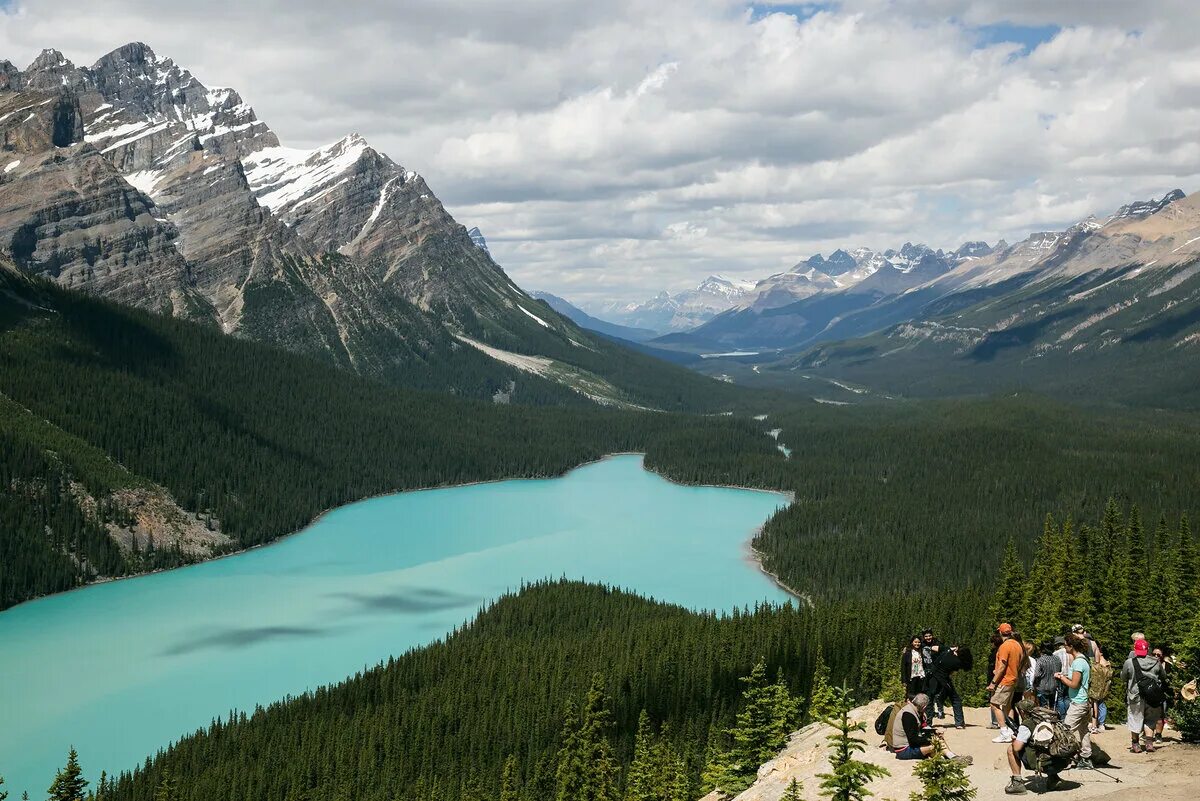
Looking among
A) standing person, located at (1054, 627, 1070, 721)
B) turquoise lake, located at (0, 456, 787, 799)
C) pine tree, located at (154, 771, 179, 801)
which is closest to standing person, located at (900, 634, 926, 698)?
standing person, located at (1054, 627, 1070, 721)

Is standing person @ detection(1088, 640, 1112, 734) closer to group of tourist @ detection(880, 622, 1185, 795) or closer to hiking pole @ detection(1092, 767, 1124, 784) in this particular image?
group of tourist @ detection(880, 622, 1185, 795)

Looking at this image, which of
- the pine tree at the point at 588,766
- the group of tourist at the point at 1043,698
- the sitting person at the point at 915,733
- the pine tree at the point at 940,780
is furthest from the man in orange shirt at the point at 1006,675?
the pine tree at the point at 588,766

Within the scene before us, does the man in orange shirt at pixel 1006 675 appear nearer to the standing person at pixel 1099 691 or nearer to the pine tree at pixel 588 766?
the standing person at pixel 1099 691

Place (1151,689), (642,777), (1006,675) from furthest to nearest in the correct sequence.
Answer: (642,777)
(1006,675)
(1151,689)

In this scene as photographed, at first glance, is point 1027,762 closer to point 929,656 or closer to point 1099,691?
point 929,656

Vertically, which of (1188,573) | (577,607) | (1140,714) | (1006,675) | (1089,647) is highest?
(1089,647)

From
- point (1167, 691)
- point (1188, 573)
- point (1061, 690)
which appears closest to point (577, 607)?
point (1188, 573)
